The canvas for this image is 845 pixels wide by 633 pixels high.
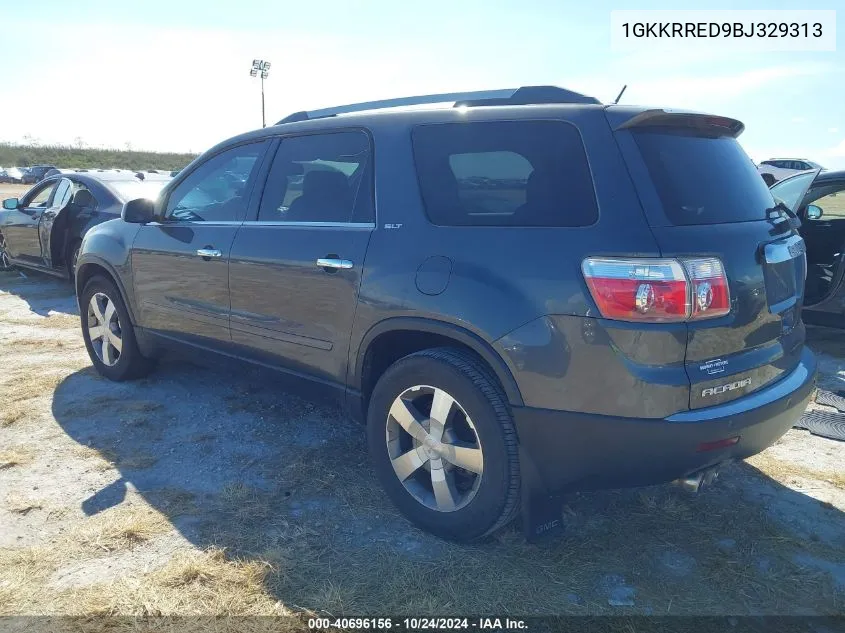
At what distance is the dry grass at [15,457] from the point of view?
11.6ft

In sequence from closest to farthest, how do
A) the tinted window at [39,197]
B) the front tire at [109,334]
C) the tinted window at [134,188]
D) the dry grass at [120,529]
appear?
the dry grass at [120,529], the front tire at [109,334], the tinted window at [134,188], the tinted window at [39,197]

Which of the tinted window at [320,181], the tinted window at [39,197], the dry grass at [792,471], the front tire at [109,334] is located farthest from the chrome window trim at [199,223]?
the tinted window at [39,197]

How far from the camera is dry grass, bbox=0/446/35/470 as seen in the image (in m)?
3.54

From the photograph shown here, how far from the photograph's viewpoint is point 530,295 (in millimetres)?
2369

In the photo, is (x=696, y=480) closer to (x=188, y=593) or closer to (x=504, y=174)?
(x=504, y=174)

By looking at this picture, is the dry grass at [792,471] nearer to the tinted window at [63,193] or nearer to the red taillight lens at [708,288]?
the red taillight lens at [708,288]

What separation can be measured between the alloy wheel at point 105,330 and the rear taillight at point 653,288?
372 centimetres

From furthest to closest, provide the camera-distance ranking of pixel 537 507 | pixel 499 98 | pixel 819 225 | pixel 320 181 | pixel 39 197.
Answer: pixel 39 197, pixel 819 225, pixel 320 181, pixel 499 98, pixel 537 507

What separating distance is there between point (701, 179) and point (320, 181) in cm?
181

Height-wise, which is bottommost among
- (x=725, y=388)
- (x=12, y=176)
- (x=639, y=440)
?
(x=639, y=440)

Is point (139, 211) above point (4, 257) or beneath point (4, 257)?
above

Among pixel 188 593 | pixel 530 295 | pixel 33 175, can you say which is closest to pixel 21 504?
pixel 188 593

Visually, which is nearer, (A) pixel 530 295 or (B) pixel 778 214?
(A) pixel 530 295

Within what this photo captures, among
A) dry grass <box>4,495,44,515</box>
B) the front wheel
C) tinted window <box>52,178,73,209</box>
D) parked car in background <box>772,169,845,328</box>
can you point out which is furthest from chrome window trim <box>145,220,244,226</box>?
the front wheel
